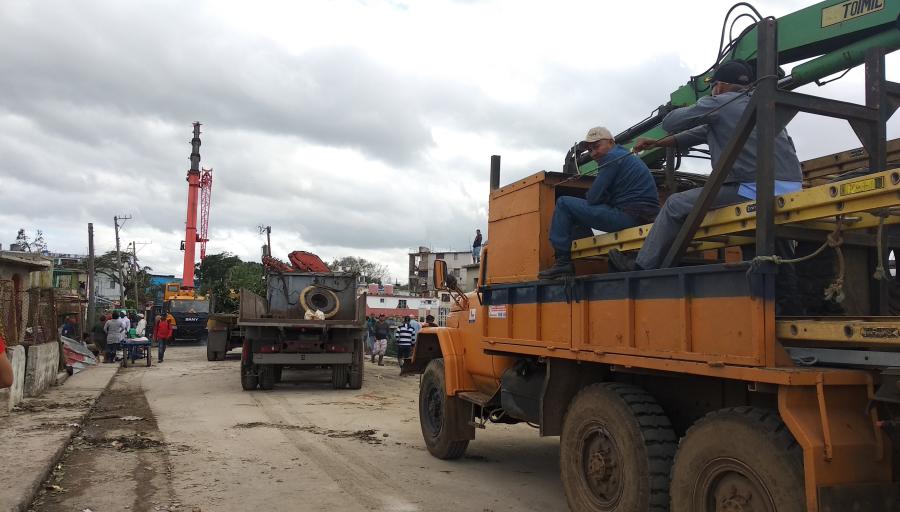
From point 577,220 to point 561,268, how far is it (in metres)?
0.40

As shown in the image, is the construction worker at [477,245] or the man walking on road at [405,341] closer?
the construction worker at [477,245]

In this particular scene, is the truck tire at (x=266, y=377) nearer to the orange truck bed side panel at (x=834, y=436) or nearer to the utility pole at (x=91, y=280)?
the orange truck bed side panel at (x=834, y=436)

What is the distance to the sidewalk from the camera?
5.42 m

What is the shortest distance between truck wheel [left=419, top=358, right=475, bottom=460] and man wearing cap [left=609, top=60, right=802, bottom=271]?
321cm

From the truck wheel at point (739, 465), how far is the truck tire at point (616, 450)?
0.85ft

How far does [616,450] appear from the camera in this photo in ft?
14.3

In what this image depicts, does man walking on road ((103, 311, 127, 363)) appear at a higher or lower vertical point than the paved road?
higher

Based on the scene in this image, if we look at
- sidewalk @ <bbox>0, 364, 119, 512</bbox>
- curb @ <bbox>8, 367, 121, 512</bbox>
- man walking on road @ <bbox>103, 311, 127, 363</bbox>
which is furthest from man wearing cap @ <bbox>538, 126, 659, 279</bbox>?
man walking on road @ <bbox>103, 311, 127, 363</bbox>

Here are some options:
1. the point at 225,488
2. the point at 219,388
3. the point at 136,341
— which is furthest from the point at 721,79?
the point at 136,341

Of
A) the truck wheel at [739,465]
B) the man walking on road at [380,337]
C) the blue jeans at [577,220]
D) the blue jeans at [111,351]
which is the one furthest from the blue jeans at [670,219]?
the blue jeans at [111,351]

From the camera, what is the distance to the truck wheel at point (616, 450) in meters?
4.05

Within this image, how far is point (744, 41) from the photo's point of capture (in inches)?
234

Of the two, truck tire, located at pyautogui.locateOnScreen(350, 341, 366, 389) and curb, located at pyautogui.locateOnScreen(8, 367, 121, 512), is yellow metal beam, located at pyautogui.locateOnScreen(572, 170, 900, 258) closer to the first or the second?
curb, located at pyautogui.locateOnScreen(8, 367, 121, 512)

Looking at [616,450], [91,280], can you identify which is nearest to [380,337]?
[616,450]
